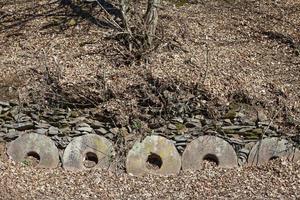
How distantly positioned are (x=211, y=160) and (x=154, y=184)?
3.01ft

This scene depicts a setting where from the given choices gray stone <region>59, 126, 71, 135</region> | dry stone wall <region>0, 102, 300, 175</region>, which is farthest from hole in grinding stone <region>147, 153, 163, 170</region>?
gray stone <region>59, 126, 71, 135</region>

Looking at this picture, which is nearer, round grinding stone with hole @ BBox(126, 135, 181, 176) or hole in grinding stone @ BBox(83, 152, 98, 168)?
round grinding stone with hole @ BBox(126, 135, 181, 176)

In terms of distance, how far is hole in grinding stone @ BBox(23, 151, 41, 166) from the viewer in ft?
23.4

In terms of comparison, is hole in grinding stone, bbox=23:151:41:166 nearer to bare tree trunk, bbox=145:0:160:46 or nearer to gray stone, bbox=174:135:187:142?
gray stone, bbox=174:135:187:142

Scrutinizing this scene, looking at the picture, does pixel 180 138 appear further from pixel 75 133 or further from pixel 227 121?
pixel 75 133

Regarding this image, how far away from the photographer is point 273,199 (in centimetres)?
637

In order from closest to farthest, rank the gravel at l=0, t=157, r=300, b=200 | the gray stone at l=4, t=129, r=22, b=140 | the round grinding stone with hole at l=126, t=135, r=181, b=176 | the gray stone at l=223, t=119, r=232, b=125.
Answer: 1. the gravel at l=0, t=157, r=300, b=200
2. the round grinding stone with hole at l=126, t=135, r=181, b=176
3. the gray stone at l=223, t=119, r=232, b=125
4. the gray stone at l=4, t=129, r=22, b=140

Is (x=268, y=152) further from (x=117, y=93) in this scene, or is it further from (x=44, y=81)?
(x=44, y=81)

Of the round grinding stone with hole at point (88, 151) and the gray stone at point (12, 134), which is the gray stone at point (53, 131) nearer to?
the round grinding stone with hole at point (88, 151)

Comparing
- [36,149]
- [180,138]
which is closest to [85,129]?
[36,149]

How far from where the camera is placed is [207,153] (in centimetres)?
702

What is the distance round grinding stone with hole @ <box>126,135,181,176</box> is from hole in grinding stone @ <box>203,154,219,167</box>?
39 cm

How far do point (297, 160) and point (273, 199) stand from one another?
2.98 ft

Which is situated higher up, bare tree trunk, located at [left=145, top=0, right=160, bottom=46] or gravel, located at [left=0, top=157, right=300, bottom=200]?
bare tree trunk, located at [left=145, top=0, right=160, bottom=46]
